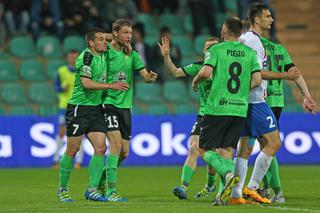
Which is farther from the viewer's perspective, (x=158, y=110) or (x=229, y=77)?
(x=158, y=110)

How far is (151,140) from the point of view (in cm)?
2084

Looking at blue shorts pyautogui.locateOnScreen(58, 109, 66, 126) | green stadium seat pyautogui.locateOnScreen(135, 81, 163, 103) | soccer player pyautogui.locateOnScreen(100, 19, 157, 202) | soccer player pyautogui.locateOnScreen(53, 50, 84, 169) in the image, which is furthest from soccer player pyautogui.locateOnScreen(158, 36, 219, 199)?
green stadium seat pyautogui.locateOnScreen(135, 81, 163, 103)

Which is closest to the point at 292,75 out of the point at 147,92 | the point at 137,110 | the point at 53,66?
the point at 137,110

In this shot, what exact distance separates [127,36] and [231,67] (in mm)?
1746

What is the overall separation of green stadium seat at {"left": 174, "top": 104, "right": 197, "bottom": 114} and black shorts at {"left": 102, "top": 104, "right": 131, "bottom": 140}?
9.01 meters

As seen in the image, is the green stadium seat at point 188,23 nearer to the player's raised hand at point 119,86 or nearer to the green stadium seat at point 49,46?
the green stadium seat at point 49,46

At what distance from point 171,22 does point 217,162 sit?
14551mm

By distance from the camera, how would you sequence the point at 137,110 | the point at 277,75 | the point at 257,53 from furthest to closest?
the point at 137,110 → the point at 257,53 → the point at 277,75

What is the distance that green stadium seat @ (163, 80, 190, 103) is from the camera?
2305cm

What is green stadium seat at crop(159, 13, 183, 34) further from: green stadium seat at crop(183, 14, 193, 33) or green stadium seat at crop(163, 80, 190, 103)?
green stadium seat at crop(163, 80, 190, 103)

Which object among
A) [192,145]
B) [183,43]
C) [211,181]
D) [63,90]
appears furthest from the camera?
[183,43]

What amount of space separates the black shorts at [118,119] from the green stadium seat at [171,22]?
12801 mm

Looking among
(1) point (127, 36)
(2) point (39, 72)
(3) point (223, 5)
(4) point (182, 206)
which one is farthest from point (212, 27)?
(4) point (182, 206)

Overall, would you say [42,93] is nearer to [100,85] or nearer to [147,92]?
[147,92]
